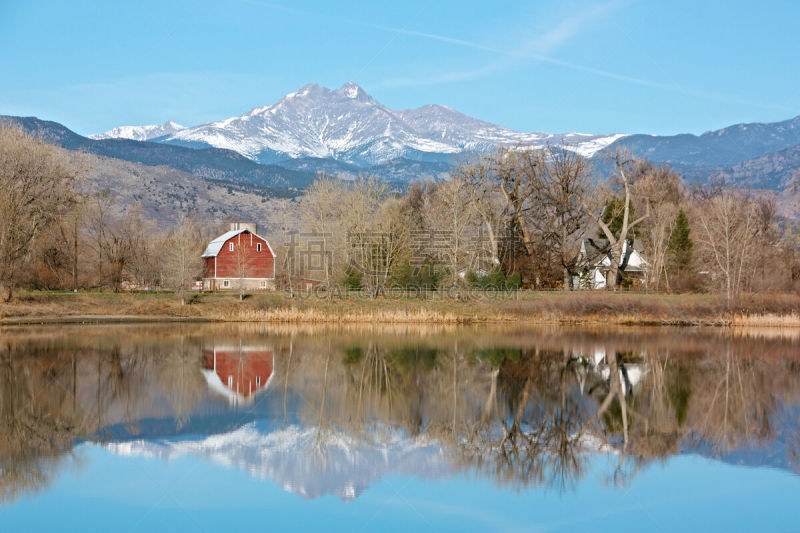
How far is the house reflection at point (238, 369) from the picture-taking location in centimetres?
2097

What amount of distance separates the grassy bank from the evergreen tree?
16.0 m

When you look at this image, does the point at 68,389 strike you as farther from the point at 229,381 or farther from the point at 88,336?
the point at 88,336

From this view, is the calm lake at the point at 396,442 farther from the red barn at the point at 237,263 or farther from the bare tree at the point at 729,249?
the red barn at the point at 237,263

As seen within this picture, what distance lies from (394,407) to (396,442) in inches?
144

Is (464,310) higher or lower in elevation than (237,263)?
lower

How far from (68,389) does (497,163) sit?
41.9 metres

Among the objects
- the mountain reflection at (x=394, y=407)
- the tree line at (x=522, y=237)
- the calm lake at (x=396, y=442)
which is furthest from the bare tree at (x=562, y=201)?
the calm lake at (x=396, y=442)

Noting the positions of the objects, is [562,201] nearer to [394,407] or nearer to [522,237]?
[522,237]

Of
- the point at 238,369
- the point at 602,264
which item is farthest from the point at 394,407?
the point at 602,264

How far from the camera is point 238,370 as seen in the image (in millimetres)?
25047

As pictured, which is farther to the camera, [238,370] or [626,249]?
[626,249]

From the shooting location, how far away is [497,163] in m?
57.4

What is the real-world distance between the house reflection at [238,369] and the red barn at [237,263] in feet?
123

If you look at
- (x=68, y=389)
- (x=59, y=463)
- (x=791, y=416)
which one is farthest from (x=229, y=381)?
(x=791, y=416)
